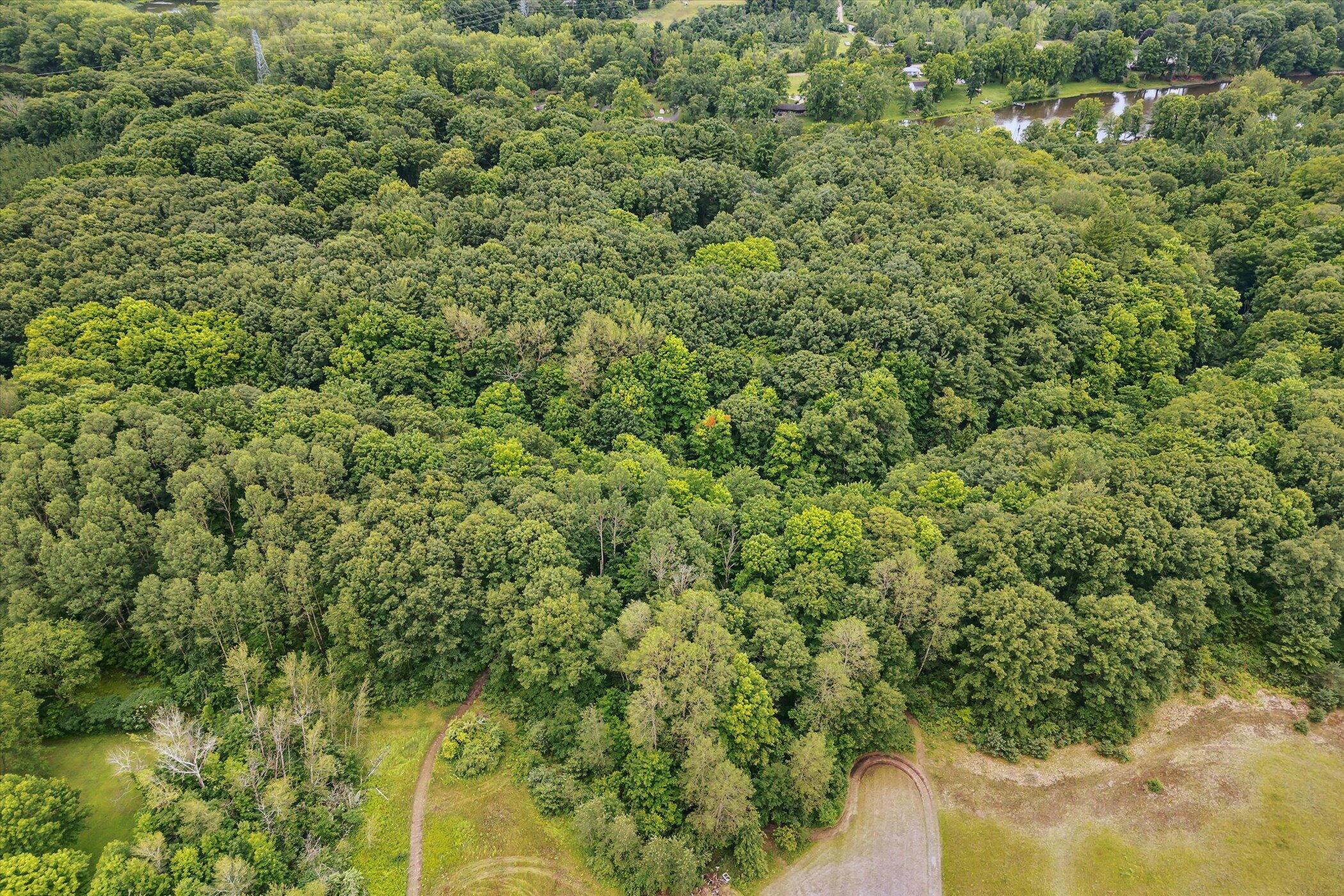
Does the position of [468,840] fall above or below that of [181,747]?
below

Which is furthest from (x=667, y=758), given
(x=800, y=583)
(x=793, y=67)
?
(x=793, y=67)

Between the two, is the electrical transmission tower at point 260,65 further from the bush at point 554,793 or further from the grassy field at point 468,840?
the bush at point 554,793

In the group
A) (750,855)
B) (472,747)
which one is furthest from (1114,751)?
(472,747)

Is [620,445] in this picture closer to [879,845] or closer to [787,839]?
[787,839]

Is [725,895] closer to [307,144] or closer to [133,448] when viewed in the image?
[133,448]

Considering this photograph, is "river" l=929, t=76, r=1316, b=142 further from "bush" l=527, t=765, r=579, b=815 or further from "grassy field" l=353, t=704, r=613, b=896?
"grassy field" l=353, t=704, r=613, b=896

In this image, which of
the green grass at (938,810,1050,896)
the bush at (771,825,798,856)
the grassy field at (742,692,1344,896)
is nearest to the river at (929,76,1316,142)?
the grassy field at (742,692,1344,896)
